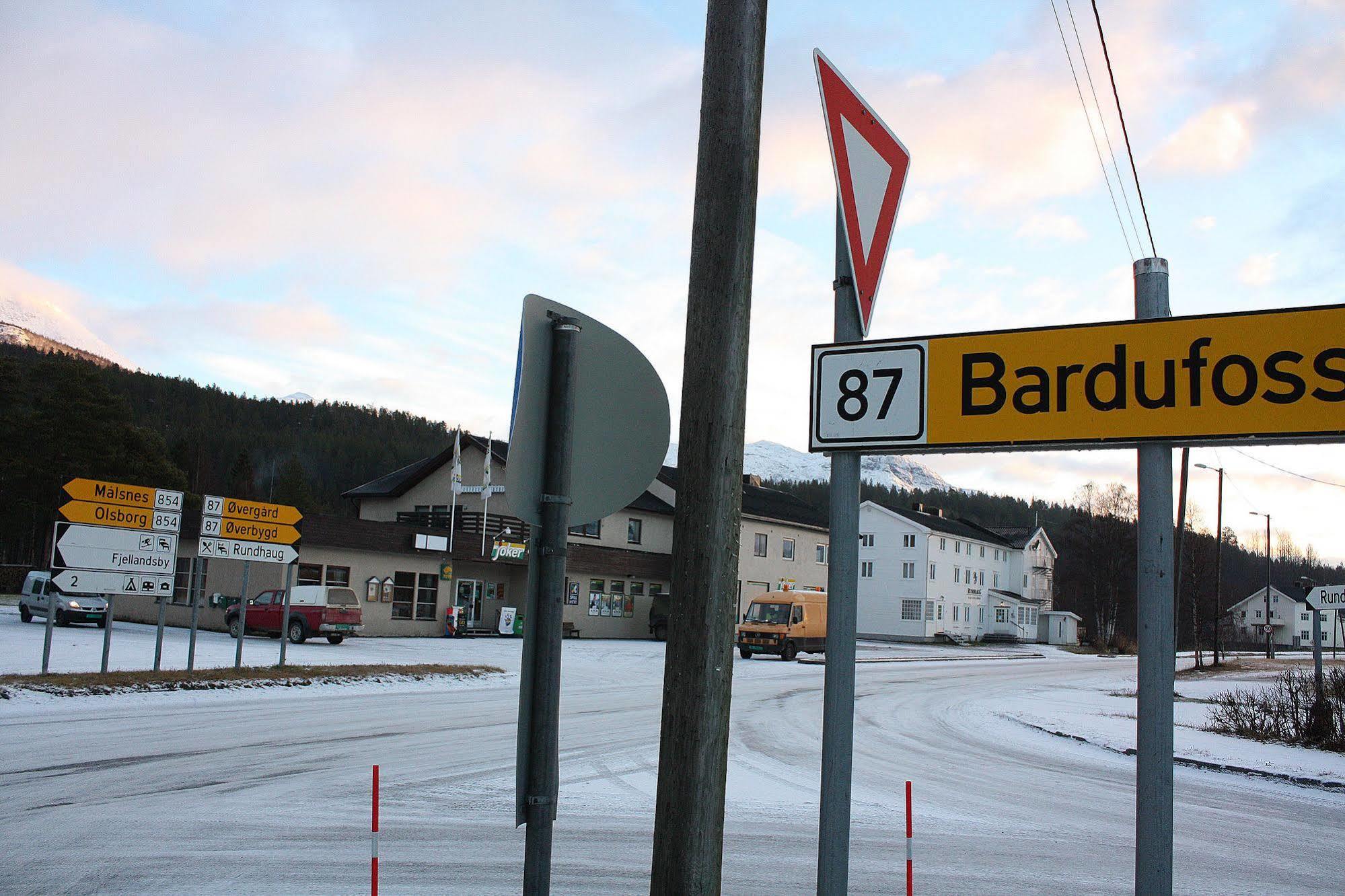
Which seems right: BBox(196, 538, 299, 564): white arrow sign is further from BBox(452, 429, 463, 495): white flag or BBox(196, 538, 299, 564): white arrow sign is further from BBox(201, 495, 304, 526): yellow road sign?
BBox(452, 429, 463, 495): white flag

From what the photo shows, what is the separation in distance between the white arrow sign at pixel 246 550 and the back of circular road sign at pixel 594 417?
18.6m

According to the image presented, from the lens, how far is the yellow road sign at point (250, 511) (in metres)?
20.3

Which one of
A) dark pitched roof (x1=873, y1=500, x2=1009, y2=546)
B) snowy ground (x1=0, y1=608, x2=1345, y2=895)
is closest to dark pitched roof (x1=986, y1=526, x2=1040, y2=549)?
dark pitched roof (x1=873, y1=500, x2=1009, y2=546)

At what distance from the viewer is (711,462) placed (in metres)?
3.62

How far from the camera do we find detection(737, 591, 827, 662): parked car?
3700cm

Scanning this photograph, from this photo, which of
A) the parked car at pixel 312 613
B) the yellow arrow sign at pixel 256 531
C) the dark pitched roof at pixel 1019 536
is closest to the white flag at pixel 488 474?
the parked car at pixel 312 613

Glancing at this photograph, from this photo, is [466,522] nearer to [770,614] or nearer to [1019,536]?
[770,614]

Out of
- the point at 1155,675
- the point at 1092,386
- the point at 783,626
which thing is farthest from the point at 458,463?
the point at 1155,675

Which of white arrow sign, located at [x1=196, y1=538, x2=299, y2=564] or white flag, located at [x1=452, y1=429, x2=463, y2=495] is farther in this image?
white flag, located at [x1=452, y1=429, x2=463, y2=495]

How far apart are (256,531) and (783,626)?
833 inches

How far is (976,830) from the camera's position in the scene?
9484 mm

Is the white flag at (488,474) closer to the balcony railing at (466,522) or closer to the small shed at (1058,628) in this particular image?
the balcony railing at (466,522)

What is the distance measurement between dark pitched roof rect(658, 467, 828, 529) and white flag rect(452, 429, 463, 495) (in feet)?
35.0

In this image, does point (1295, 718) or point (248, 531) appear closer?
point (1295, 718)
